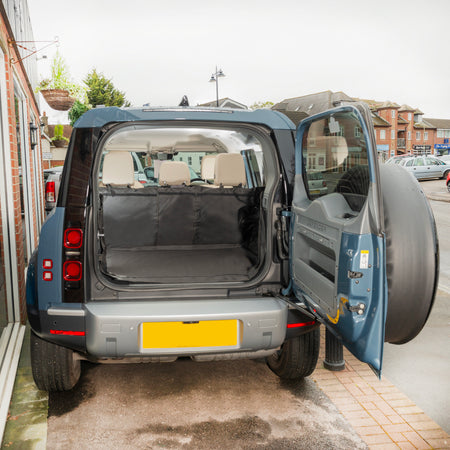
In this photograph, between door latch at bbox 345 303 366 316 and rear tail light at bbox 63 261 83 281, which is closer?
door latch at bbox 345 303 366 316

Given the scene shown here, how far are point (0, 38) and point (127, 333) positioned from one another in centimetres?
289

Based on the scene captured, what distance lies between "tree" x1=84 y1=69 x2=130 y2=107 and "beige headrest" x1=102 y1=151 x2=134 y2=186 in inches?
2311

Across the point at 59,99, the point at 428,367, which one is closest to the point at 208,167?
the point at 428,367

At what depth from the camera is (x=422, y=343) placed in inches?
183

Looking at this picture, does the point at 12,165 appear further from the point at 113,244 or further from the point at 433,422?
the point at 433,422

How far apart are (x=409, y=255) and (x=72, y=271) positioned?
1903 mm

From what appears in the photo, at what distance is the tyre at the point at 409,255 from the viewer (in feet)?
7.86

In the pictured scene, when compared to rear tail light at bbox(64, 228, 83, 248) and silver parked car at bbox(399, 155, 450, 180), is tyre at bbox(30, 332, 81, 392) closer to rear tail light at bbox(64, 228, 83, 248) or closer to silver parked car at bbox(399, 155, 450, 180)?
rear tail light at bbox(64, 228, 83, 248)

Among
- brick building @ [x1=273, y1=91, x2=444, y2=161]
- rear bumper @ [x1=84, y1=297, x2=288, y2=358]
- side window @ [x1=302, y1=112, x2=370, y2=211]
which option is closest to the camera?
side window @ [x1=302, y1=112, x2=370, y2=211]

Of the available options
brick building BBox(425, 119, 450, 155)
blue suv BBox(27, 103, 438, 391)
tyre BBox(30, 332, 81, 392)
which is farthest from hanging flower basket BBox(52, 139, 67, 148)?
brick building BBox(425, 119, 450, 155)

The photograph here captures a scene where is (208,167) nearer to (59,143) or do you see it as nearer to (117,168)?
(117,168)

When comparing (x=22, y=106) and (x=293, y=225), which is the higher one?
(x=22, y=106)

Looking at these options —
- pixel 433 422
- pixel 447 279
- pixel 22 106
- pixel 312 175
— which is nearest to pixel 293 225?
pixel 312 175

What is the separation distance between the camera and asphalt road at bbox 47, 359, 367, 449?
2957mm
